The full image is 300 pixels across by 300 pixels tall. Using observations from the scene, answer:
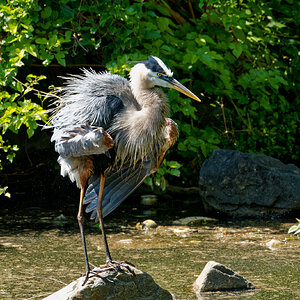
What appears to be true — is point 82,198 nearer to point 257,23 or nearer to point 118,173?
point 118,173

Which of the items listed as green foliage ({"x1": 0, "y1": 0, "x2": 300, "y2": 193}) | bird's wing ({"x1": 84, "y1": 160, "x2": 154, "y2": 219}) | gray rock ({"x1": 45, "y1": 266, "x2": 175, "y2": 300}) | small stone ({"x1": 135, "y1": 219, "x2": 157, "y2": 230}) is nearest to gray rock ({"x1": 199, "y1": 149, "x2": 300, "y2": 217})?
green foliage ({"x1": 0, "y1": 0, "x2": 300, "y2": 193})

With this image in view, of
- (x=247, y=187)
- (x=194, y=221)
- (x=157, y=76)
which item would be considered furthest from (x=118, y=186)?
(x=247, y=187)

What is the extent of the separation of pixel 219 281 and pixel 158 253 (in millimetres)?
1184

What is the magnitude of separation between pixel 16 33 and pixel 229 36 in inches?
119

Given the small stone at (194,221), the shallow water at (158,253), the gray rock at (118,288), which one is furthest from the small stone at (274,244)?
the gray rock at (118,288)

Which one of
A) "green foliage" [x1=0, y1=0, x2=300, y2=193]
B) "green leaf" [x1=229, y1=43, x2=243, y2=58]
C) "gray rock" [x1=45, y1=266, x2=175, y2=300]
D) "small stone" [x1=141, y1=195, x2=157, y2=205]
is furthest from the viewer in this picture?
"small stone" [x1=141, y1=195, x2=157, y2=205]

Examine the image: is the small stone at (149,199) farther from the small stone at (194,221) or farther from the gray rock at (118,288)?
Result: the gray rock at (118,288)

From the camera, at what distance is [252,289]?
4676 millimetres

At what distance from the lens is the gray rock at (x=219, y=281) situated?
465 cm

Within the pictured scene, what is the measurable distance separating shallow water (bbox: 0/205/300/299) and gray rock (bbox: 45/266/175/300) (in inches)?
13.5

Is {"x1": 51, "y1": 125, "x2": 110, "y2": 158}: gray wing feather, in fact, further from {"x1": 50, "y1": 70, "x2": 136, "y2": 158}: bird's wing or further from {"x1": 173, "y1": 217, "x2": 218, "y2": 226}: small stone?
{"x1": 173, "y1": 217, "x2": 218, "y2": 226}: small stone

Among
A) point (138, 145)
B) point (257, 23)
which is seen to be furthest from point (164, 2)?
point (138, 145)

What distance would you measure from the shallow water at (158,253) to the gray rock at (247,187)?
0.33 meters

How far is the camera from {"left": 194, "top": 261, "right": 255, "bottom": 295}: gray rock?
4648 mm
